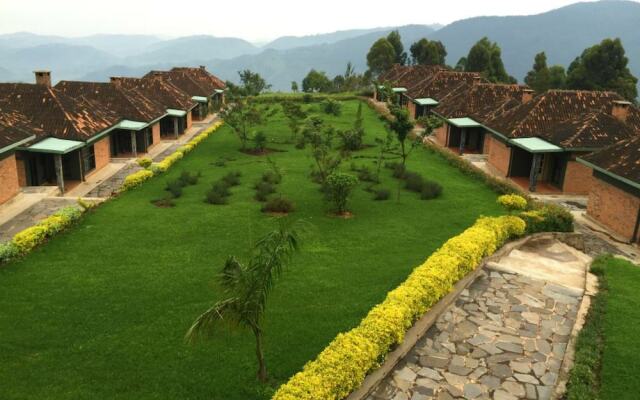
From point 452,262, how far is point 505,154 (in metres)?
16.0

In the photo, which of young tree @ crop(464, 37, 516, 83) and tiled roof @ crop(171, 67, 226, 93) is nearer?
tiled roof @ crop(171, 67, 226, 93)

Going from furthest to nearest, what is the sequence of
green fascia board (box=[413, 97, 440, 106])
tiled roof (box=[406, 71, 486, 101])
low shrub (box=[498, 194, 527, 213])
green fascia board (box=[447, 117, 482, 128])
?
tiled roof (box=[406, 71, 486, 101])
green fascia board (box=[413, 97, 440, 106])
green fascia board (box=[447, 117, 482, 128])
low shrub (box=[498, 194, 527, 213])

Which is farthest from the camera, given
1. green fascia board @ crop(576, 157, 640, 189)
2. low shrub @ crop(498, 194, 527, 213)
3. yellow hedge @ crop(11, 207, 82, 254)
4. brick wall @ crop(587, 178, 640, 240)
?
low shrub @ crop(498, 194, 527, 213)

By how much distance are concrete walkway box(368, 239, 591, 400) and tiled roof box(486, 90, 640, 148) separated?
10.9 meters

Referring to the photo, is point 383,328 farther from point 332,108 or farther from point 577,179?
point 332,108

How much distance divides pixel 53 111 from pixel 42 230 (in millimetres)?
12682

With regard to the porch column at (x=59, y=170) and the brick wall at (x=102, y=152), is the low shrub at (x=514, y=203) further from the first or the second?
the brick wall at (x=102, y=152)

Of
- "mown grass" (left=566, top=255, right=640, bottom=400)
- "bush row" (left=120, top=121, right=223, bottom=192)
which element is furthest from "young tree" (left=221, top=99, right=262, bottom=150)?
"mown grass" (left=566, top=255, right=640, bottom=400)

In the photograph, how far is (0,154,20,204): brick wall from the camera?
65.6ft

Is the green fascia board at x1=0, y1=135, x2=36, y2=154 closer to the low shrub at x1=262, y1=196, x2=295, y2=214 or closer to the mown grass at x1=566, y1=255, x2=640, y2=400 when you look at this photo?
the low shrub at x1=262, y1=196, x2=295, y2=214

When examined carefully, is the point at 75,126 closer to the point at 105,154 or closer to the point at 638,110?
the point at 105,154

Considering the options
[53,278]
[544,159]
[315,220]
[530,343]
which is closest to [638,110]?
[544,159]

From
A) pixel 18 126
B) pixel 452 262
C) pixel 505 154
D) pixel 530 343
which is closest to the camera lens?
pixel 530 343

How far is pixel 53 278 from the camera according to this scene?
1267 centimetres
